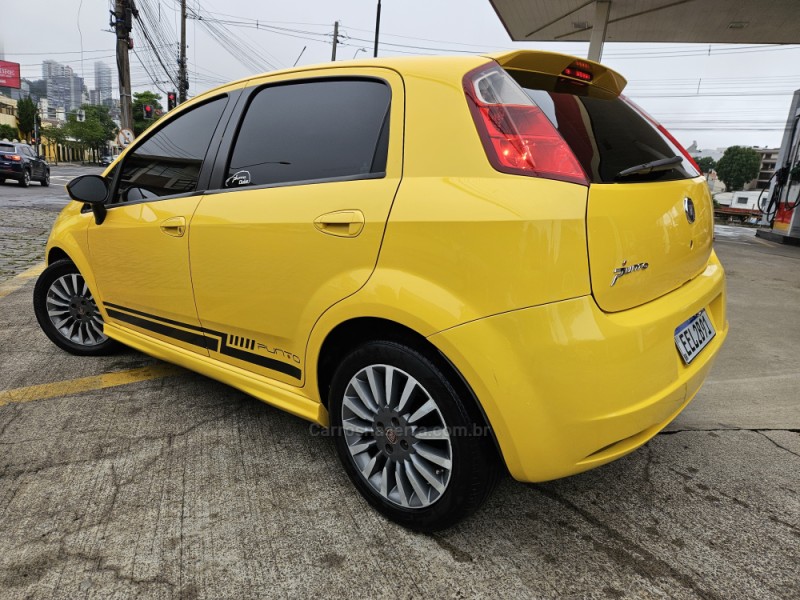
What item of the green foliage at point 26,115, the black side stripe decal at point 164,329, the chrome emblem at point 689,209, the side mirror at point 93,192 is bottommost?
the black side stripe decal at point 164,329

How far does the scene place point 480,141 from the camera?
161cm

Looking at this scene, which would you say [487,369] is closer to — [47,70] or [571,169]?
[571,169]

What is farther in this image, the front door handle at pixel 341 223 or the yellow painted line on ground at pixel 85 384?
the yellow painted line on ground at pixel 85 384

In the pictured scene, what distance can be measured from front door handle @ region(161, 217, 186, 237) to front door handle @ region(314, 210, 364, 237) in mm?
836

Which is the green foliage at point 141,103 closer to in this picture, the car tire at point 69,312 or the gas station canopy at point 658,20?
the gas station canopy at point 658,20

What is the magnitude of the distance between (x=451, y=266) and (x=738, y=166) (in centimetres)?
10208

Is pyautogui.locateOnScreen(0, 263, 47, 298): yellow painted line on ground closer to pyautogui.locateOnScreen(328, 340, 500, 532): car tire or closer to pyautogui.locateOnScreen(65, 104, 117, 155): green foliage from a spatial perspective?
pyautogui.locateOnScreen(328, 340, 500, 532): car tire

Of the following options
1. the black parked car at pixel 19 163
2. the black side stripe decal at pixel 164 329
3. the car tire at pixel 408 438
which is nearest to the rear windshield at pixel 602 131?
the car tire at pixel 408 438

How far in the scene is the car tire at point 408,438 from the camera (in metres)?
1.66

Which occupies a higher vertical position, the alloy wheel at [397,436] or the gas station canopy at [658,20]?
the gas station canopy at [658,20]

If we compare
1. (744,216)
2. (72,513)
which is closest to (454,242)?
(72,513)

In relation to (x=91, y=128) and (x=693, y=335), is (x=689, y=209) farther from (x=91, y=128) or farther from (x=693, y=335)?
(x=91, y=128)

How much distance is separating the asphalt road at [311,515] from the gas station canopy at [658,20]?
11.8 metres

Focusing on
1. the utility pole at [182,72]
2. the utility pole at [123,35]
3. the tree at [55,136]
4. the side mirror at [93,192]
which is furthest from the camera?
the tree at [55,136]
